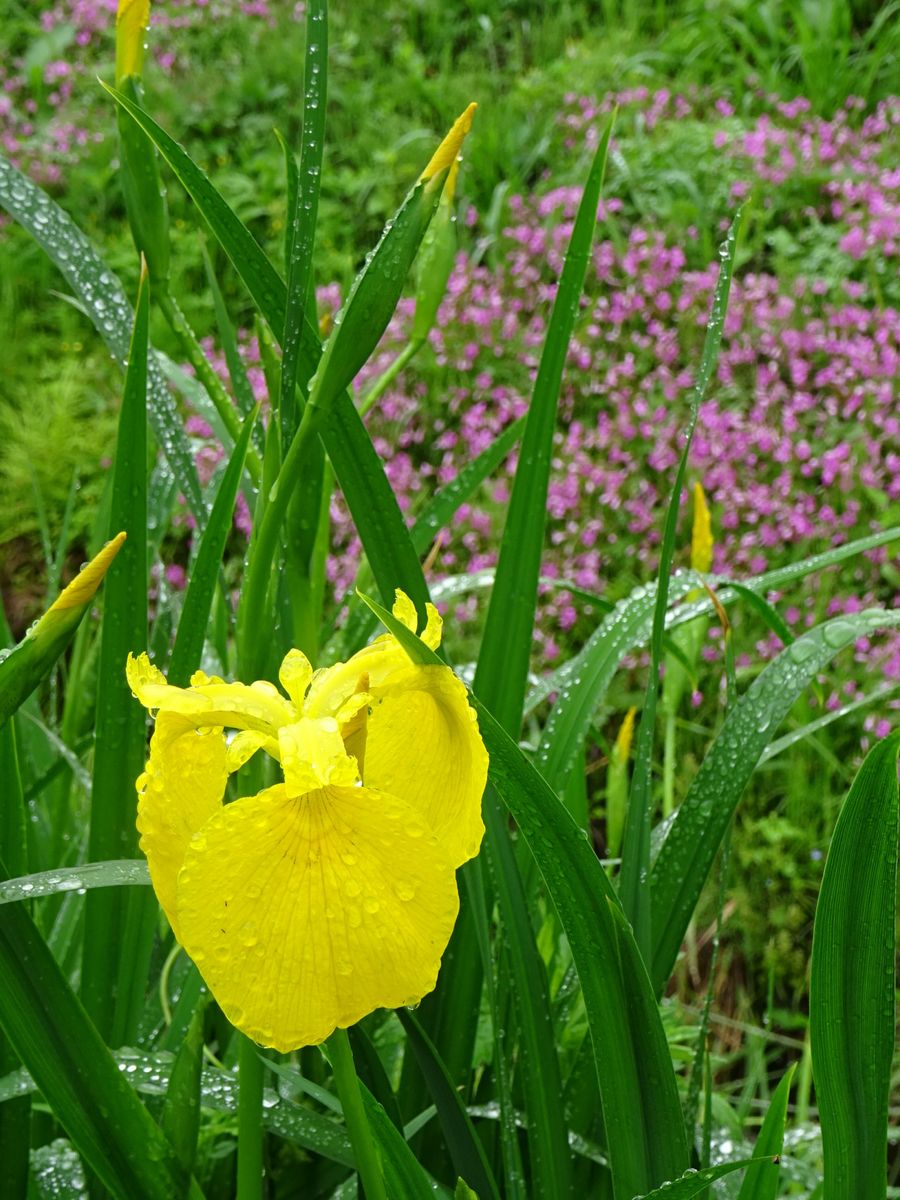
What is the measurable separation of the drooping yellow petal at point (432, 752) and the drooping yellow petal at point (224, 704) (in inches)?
1.5

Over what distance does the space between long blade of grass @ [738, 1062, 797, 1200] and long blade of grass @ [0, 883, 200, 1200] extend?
12.3 inches

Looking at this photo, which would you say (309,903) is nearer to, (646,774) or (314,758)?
(314,758)

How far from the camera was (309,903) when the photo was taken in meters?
0.43

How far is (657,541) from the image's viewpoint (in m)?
2.30

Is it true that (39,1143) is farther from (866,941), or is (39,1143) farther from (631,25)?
(631,25)

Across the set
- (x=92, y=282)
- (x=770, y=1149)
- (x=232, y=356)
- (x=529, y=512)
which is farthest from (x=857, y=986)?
(x=92, y=282)

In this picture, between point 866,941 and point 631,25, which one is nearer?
point 866,941

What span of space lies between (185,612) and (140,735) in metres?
0.08

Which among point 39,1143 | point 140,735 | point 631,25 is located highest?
point 631,25

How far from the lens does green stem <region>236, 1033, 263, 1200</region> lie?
0.59 metres

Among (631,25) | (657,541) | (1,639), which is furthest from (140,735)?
(631,25)

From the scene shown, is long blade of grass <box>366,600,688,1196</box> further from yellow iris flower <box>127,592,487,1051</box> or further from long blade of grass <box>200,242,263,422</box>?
long blade of grass <box>200,242,263,422</box>

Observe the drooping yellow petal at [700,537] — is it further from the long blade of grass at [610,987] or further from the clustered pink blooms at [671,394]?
the clustered pink blooms at [671,394]

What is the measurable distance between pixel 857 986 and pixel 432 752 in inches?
12.0
